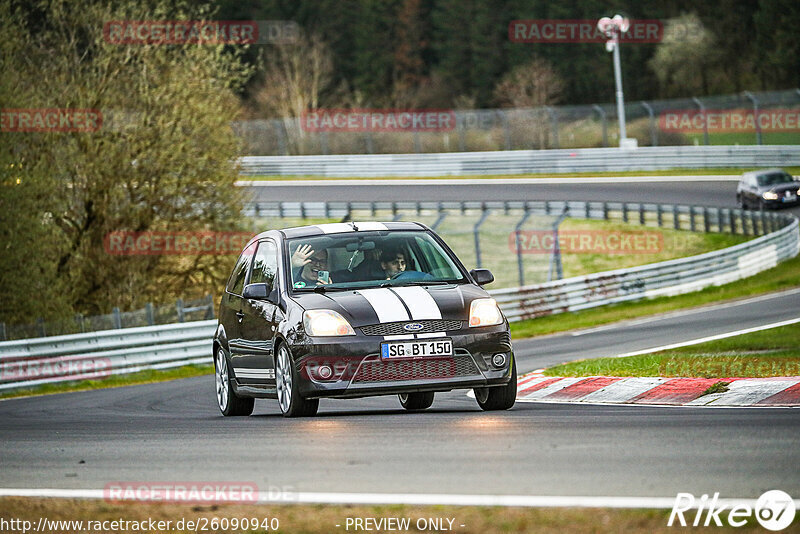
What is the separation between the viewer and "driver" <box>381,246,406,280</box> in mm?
10781

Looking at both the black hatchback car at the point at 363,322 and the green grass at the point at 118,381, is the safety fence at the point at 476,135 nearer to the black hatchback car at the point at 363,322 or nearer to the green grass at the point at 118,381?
the green grass at the point at 118,381

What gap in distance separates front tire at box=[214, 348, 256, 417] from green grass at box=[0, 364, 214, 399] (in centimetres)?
904

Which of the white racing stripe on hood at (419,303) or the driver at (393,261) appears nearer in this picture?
the white racing stripe on hood at (419,303)

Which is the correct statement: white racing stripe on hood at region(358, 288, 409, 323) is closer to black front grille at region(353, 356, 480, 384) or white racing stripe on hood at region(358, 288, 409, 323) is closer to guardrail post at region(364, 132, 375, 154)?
black front grille at region(353, 356, 480, 384)

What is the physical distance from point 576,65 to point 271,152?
112 ft

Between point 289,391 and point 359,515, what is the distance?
446 centimetres

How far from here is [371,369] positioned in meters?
9.66

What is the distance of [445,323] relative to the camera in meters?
9.82

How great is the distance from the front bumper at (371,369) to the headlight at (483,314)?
0.21 metres

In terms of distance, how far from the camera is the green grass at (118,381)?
20828 millimetres

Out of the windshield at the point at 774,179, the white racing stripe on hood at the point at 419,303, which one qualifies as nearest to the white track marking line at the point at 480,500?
the white racing stripe on hood at the point at 419,303

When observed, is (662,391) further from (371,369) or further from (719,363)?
(719,363)
